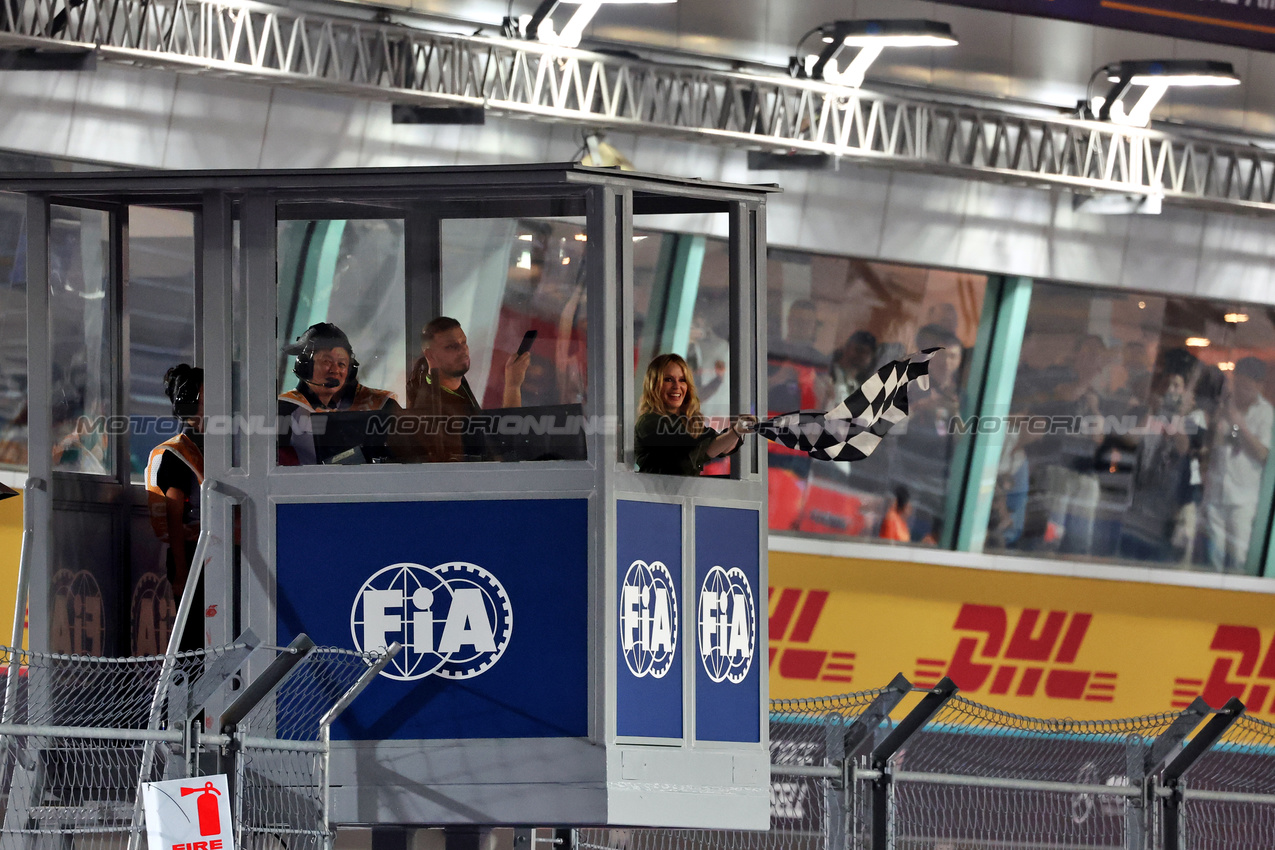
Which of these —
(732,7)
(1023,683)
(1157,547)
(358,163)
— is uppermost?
(732,7)

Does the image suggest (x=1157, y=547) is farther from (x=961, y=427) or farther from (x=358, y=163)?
(x=358, y=163)

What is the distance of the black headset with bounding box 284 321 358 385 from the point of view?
6.26 m

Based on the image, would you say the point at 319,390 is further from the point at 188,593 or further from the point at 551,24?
the point at 551,24

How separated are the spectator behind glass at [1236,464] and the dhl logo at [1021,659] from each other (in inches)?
84.2

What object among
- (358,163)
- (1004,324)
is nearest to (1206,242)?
(1004,324)

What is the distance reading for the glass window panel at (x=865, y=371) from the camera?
50.9 ft

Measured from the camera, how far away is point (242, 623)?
623cm

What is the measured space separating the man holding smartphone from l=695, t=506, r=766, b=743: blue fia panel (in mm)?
755

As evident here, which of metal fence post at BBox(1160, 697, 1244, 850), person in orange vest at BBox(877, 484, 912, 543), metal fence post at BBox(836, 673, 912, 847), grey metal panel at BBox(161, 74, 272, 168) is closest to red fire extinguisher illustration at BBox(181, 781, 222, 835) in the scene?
metal fence post at BBox(836, 673, 912, 847)

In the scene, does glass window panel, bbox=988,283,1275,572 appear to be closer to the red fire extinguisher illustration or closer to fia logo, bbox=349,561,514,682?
fia logo, bbox=349,561,514,682

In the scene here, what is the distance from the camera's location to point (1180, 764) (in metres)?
7.41

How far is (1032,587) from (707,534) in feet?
34.2

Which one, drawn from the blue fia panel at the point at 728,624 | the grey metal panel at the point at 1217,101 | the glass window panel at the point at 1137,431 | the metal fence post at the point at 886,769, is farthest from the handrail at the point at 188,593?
the grey metal panel at the point at 1217,101

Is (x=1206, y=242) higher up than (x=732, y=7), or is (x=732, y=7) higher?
(x=732, y=7)
